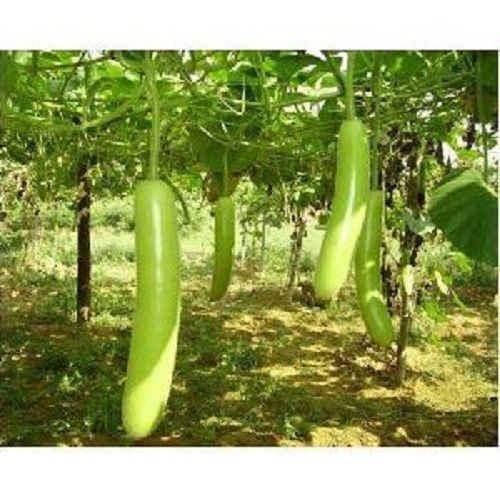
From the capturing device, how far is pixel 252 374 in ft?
14.5

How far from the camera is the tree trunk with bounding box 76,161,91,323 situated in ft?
16.3

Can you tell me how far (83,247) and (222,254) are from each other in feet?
13.2

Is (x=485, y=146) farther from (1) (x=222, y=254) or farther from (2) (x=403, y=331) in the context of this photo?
(2) (x=403, y=331)

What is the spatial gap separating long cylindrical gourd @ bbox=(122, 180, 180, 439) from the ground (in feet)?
7.76

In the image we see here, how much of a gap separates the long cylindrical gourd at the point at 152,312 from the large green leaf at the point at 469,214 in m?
0.58

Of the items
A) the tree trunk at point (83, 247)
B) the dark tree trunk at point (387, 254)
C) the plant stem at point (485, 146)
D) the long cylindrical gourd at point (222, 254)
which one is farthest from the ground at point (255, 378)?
the plant stem at point (485, 146)

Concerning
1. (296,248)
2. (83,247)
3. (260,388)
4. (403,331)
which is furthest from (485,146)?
(296,248)

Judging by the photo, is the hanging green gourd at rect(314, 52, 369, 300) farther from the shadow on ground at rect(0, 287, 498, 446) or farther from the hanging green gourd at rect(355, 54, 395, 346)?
Answer: the shadow on ground at rect(0, 287, 498, 446)

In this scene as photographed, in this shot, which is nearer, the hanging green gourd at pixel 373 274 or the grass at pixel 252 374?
the hanging green gourd at pixel 373 274

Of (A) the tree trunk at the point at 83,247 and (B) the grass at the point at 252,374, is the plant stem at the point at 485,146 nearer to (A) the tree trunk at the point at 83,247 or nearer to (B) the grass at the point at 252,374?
(B) the grass at the point at 252,374

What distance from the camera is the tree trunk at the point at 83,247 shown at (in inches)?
195

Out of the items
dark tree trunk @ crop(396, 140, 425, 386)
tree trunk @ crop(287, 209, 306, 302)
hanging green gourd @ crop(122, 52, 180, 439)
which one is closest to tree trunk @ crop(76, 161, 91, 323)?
tree trunk @ crop(287, 209, 306, 302)

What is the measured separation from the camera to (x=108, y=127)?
9.29ft

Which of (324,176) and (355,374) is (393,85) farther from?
(355,374)
